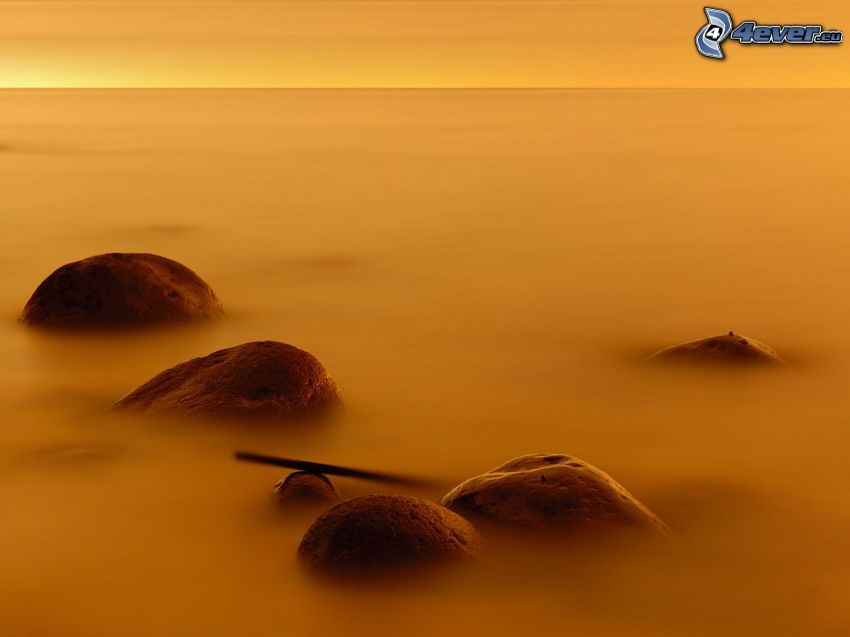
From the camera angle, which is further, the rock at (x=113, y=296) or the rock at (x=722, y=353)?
the rock at (x=113, y=296)

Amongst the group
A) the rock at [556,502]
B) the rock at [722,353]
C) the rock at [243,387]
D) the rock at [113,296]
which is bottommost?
the rock at [556,502]

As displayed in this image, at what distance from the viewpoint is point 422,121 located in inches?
411

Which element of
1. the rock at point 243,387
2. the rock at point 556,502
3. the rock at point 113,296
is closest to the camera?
the rock at point 556,502

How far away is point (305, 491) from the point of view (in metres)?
2.56

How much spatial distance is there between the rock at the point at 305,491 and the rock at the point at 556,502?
0.75ft

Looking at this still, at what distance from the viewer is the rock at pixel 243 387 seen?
3.04 metres

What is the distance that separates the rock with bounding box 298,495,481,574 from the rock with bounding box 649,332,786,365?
4.87 ft

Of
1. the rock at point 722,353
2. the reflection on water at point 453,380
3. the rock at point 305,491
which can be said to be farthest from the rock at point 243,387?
the rock at point 722,353

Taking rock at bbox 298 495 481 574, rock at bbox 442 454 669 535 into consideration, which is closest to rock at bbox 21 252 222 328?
rock at bbox 442 454 669 535

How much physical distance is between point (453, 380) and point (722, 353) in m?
0.72

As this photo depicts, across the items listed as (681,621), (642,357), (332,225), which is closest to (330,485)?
(681,621)

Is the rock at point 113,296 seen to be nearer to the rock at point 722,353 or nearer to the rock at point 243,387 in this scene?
the rock at point 243,387

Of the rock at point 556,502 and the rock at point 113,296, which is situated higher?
the rock at point 113,296

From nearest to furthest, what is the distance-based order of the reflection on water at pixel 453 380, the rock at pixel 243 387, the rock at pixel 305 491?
1. the reflection on water at pixel 453 380
2. the rock at pixel 305 491
3. the rock at pixel 243 387
